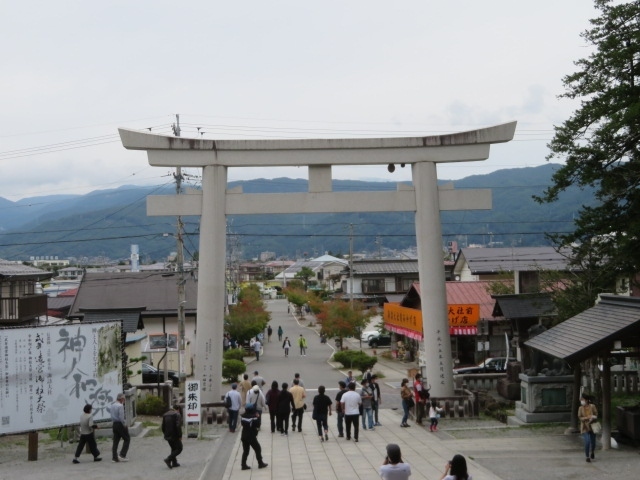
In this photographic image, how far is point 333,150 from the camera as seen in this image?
953 inches

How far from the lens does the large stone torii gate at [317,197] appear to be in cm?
2386

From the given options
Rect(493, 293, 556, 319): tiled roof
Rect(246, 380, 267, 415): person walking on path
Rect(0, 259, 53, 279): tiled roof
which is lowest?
Rect(246, 380, 267, 415): person walking on path

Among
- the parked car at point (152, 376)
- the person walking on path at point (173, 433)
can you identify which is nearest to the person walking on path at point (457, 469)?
the person walking on path at point (173, 433)

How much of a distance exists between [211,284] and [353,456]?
8631 mm

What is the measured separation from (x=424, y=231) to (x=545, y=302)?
6.00 m

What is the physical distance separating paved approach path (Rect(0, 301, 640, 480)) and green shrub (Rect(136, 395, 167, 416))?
305cm

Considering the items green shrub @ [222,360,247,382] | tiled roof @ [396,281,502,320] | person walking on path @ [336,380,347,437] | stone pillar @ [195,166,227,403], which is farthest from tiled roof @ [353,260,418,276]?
person walking on path @ [336,380,347,437]

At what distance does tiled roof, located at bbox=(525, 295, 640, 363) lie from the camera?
15.9m

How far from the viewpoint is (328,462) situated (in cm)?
1625

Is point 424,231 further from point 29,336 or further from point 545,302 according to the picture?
point 29,336

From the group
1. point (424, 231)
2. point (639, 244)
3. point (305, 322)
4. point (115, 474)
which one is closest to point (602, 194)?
point (639, 244)

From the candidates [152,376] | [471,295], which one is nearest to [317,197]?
[152,376]

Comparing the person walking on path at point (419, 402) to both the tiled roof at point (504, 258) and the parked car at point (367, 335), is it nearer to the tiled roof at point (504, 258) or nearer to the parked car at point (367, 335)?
the tiled roof at point (504, 258)

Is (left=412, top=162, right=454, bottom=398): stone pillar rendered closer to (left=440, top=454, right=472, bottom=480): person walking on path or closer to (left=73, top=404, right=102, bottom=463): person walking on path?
(left=73, top=404, right=102, bottom=463): person walking on path
